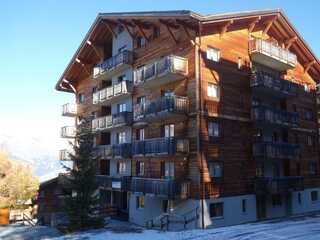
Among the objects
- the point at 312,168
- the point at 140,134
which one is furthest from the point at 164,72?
the point at 312,168

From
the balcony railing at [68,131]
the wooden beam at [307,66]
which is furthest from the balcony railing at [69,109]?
the wooden beam at [307,66]

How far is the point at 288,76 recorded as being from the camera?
36938 mm

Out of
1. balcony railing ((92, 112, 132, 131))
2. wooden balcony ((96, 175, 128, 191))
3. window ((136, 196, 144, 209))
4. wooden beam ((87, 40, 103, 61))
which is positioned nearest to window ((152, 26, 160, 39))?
balcony railing ((92, 112, 132, 131))

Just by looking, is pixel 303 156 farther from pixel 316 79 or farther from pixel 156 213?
pixel 156 213

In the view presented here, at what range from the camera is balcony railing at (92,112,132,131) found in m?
35.0

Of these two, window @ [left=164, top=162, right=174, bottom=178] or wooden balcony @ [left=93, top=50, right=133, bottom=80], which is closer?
window @ [left=164, top=162, right=174, bottom=178]

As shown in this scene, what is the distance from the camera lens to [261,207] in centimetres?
3178

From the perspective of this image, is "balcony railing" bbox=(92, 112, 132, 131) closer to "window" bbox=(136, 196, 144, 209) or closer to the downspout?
"window" bbox=(136, 196, 144, 209)

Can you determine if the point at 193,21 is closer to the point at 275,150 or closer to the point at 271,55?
the point at 271,55

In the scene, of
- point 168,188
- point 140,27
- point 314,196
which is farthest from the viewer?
point 314,196

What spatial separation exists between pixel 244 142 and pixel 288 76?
33.5ft

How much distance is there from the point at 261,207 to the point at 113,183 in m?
13.5

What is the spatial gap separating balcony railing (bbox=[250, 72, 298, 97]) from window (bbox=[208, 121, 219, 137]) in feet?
16.7

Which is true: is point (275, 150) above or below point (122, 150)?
below
